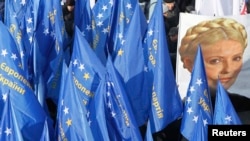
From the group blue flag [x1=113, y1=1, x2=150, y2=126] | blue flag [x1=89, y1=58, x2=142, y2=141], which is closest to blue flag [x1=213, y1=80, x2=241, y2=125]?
blue flag [x1=89, y1=58, x2=142, y2=141]

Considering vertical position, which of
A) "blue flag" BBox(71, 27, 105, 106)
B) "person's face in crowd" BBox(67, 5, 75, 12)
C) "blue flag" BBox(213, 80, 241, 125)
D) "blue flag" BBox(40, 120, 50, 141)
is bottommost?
"blue flag" BBox(213, 80, 241, 125)

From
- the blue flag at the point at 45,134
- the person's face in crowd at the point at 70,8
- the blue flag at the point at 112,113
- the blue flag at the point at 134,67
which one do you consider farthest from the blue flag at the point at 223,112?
the person's face in crowd at the point at 70,8

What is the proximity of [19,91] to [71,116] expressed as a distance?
0.86 meters

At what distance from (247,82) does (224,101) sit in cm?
251

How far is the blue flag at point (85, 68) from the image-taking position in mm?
8336

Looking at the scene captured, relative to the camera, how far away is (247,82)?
1032 centimetres

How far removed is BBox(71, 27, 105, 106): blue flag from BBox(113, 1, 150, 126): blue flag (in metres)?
0.66

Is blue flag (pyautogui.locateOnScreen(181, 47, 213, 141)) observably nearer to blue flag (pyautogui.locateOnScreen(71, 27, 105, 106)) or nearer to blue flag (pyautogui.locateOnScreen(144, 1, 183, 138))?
blue flag (pyautogui.locateOnScreen(144, 1, 183, 138))

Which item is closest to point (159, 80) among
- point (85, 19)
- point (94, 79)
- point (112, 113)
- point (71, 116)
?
point (94, 79)

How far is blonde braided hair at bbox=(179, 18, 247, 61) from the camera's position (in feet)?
33.8

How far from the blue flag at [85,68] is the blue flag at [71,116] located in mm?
506

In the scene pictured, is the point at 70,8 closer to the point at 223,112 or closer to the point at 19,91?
the point at 19,91

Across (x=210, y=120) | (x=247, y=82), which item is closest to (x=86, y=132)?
(x=210, y=120)

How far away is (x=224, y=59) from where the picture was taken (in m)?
10.3
